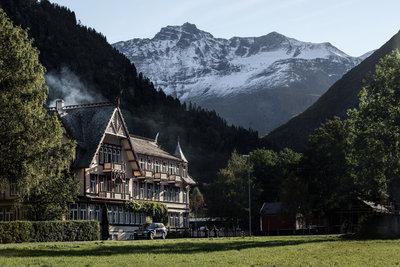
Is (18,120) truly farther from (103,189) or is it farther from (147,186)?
(147,186)

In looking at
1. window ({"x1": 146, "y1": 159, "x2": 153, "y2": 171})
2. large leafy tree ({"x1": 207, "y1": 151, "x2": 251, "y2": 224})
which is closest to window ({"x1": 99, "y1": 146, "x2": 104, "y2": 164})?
window ({"x1": 146, "y1": 159, "x2": 153, "y2": 171})

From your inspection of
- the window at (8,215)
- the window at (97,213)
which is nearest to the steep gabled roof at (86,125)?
the window at (97,213)

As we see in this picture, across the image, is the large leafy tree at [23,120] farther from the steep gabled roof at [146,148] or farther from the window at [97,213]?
the steep gabled roof at [146,148]

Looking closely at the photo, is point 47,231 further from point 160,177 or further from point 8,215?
point 160,177

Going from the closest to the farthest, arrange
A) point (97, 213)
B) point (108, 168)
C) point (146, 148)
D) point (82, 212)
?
point (82, 212), point (97, 213), point (108, 168), point (146, 148)

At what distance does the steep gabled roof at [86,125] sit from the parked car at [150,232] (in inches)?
428

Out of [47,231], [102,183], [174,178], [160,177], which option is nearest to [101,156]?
[102,183]

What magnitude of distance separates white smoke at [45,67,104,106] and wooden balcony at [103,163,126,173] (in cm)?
6091

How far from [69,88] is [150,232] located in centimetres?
10214

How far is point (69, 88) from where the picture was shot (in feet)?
545

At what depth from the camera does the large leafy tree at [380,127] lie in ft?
160

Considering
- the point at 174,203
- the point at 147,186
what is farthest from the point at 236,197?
the point at 147,186

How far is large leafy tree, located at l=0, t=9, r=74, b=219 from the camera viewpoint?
38.4m

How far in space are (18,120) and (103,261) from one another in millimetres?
16499
